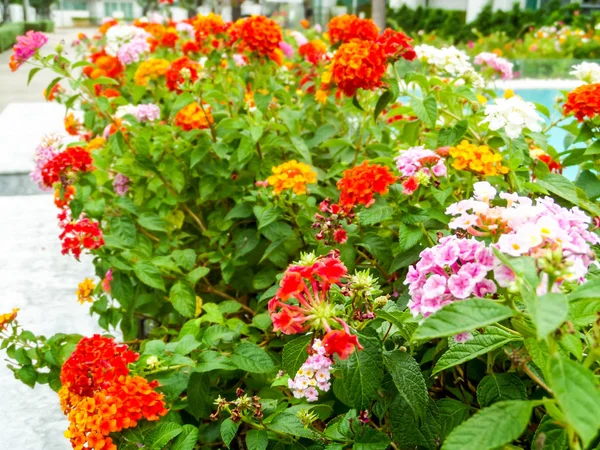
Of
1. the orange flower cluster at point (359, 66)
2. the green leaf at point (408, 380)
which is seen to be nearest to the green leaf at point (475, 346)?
the green leaf at point (408, 380)

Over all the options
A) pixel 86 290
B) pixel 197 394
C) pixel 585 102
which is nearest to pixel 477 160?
pixel 585 102

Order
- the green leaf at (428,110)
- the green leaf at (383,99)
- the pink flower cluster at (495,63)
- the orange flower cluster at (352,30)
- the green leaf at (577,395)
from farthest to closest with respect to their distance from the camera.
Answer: the pink flower cluster at (495,63)
the orange flower cluster at (352,30)
the green leaf at (383,99)
the green leaf at (428,110)
the green leaf at (577,395)

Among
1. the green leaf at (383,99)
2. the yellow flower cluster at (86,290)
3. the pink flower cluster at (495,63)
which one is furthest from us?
the pink flower cluster at (495,63)

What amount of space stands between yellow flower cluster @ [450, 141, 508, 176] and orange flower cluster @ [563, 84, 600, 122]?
1.00 ft

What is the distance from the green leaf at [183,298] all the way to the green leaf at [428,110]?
77 centimetres

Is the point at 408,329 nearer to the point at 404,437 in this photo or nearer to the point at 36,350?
the point at 404,437

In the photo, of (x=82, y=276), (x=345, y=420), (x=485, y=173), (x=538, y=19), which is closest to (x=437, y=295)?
(x=345, y=420)

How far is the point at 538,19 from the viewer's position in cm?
1238

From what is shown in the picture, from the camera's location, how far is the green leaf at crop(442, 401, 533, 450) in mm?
662

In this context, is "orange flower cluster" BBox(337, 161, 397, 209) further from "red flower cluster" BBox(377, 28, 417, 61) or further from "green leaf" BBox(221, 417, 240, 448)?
"green leaf" BBox(221, 417, 240, 448)

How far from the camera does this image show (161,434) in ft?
3.64

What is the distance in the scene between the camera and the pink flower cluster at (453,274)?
0.78 m

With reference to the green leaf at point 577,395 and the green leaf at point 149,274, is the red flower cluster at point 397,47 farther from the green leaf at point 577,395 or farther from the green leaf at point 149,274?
the green leaf at point 577,395

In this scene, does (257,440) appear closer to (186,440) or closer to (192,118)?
(186,440)
